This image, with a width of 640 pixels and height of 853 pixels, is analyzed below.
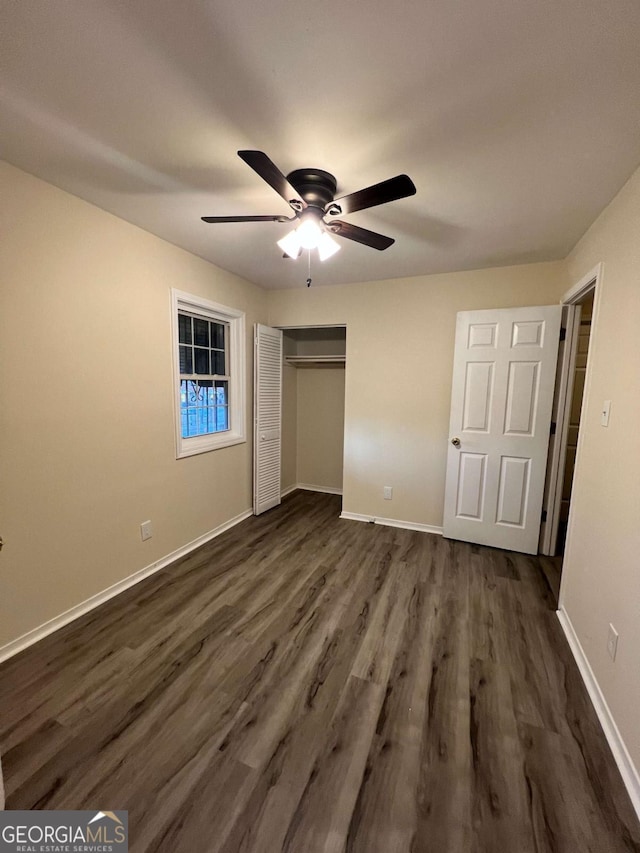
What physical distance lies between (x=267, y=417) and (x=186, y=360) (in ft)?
3.62

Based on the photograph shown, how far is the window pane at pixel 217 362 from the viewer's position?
3.29m

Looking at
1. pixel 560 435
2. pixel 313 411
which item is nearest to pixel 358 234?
pixel 560 435

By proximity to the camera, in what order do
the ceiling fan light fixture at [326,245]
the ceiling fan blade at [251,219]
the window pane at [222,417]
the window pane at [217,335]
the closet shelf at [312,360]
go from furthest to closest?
the closet shelf at [312,360] < the window pane at [222,417] < the window pane at [217,335] < the ceiling fan light fixture at [326,245] < the ceiling fan blade at [251,219]

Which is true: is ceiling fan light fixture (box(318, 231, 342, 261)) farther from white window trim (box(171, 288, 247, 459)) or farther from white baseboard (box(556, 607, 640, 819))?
white baseboard (box(556, 607, 640, 819))

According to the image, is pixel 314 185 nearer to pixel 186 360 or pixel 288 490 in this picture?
pixel 186 360

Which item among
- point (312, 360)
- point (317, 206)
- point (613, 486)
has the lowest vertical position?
point (613, 486)

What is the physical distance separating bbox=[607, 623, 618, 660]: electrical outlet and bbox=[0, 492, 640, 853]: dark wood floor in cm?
31

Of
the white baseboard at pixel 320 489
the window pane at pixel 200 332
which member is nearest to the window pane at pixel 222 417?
the window pane at pixel 200 332

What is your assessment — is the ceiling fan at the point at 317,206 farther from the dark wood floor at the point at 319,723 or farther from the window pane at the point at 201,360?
the dark wood floor at the point at 319,723

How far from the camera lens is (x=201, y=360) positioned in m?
3.12

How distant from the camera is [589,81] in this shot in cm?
114

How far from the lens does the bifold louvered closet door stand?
3561mm

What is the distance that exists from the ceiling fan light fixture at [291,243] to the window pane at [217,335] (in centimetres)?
167

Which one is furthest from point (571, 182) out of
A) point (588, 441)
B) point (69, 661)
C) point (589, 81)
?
point (69, 661)
